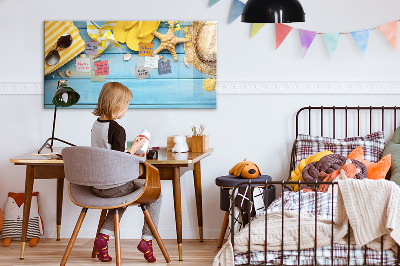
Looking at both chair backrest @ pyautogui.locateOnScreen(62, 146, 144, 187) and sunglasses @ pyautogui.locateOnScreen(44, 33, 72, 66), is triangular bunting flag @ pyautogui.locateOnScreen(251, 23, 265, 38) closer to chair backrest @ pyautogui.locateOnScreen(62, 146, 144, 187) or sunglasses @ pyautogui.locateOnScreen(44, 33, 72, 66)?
sunglasses @ pyautogui.locateOnScreen(44, 33, 72, 66)

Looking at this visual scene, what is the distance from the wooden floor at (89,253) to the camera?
11.9 feet

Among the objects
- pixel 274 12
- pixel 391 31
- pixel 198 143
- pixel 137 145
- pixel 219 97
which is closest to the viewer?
pixel 274 12

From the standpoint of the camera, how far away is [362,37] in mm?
4195

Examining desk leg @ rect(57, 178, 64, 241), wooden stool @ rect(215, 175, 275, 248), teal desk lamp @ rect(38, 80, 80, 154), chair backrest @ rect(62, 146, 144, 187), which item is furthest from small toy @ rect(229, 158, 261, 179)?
desk leg @ rect(57, 178, 64, 241)

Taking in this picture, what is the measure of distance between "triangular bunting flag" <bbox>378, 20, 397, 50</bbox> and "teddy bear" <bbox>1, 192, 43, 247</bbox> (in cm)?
273

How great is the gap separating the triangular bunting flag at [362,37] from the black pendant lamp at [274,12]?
1.23 meters

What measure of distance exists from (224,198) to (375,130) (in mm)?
1226

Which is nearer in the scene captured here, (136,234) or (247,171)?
(247,171)

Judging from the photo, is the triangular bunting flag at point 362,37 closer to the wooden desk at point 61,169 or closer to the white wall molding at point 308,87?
the white wall molding at point 308,87

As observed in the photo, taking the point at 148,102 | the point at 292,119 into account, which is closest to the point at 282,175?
the point at 292,119

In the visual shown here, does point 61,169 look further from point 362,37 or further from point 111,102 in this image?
point 362,37

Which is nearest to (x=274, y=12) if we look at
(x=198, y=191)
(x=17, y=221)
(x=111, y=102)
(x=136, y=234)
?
(x=111, y=102)

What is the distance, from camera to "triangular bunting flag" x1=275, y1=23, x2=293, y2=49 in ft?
13.9

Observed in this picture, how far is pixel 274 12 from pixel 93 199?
1.38 meters
